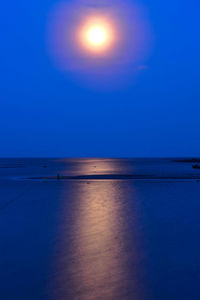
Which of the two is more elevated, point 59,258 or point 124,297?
point 59,258

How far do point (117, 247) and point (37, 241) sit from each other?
3114 mm

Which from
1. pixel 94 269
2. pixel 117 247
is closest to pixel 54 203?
pixel 117 247

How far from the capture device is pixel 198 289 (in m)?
8.09

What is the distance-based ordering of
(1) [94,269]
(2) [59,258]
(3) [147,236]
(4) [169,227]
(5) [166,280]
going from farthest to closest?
(4) [169,227] → (3) [147,236] → (2) [59,258] → (1) [94,269] → (5) [166,280]

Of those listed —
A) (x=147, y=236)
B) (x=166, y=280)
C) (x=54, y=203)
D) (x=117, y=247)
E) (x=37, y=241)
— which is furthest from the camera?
(x=54, y=203)

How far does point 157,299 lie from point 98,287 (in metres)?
1.47

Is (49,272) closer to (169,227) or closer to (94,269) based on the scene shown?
(94,269)

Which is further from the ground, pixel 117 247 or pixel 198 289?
pixel 117 247

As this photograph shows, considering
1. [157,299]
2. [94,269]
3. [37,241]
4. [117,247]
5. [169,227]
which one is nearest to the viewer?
[157,299]

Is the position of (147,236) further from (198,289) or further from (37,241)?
(198,289)

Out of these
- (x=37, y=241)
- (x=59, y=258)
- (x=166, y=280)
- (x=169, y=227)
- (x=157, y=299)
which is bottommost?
(x=157, y=299)

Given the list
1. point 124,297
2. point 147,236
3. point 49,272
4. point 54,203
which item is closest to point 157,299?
point 124,297

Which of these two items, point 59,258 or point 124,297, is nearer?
point 124,297

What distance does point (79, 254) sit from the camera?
35.5 ft
